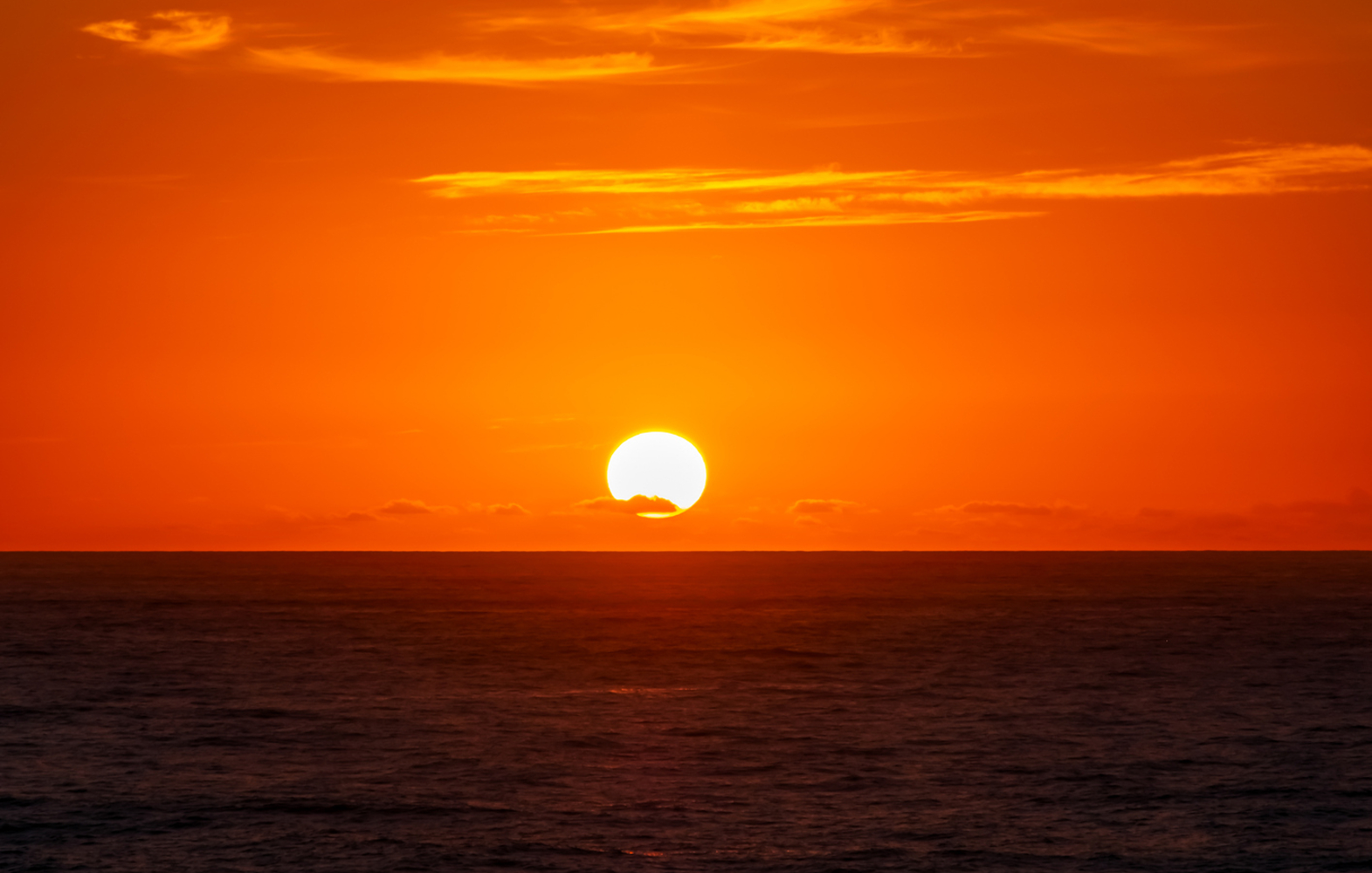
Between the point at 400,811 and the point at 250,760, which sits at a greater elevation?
the point at 250,760

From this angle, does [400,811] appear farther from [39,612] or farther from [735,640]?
[39,612]

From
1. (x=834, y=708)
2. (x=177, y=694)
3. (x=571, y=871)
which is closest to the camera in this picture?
(x=571, y=871)

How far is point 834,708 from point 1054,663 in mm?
39154

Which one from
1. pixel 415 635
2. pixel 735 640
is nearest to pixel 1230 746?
pixel 735 640

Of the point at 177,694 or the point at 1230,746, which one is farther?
the point at 177,694

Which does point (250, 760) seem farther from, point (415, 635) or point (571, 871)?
point (415, 635)

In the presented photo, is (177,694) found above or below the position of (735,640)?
below

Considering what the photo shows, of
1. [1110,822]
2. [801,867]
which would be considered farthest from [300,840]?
[1110,822]

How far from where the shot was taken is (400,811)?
53688 millimetres

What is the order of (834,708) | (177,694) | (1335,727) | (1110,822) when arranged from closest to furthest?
(1110,822)
(1335,727)
(834,708)
(177,694)

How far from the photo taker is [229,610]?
7776 inches

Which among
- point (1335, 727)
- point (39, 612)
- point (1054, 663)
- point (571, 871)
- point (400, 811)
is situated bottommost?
point (571, 871)

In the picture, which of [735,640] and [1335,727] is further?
[735,640]

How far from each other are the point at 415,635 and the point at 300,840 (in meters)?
102
